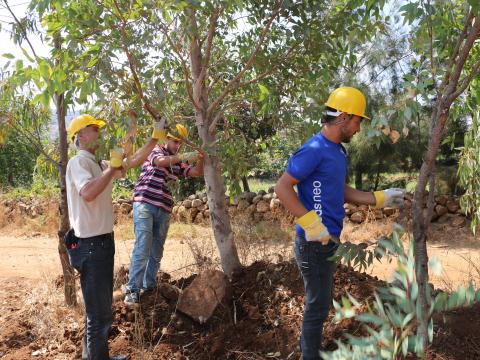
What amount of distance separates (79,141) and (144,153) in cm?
42

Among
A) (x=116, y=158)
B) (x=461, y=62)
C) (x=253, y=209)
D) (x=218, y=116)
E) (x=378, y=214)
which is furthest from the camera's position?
(x=253, y=209)

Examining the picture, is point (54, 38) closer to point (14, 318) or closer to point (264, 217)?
point (14, 318)

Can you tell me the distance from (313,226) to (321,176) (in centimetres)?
30

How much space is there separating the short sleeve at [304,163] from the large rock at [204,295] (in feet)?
5.14

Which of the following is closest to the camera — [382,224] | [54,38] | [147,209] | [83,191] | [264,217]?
[83,191]

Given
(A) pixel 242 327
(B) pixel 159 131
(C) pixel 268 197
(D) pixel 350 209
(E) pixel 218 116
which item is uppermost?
(E) pixel 218 116

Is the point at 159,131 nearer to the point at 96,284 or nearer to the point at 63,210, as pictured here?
the point at 96,284

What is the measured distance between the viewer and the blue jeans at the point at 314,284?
8.79 feet

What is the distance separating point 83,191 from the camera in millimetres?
2742

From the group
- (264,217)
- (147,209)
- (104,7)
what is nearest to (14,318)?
(147,209)

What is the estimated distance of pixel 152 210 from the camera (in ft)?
13.0

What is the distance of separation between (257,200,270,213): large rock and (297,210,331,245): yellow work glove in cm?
743

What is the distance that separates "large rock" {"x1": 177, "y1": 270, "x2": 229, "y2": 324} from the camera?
145 inches

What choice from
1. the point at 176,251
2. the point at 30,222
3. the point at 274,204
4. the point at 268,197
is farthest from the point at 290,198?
the point at 30,222
